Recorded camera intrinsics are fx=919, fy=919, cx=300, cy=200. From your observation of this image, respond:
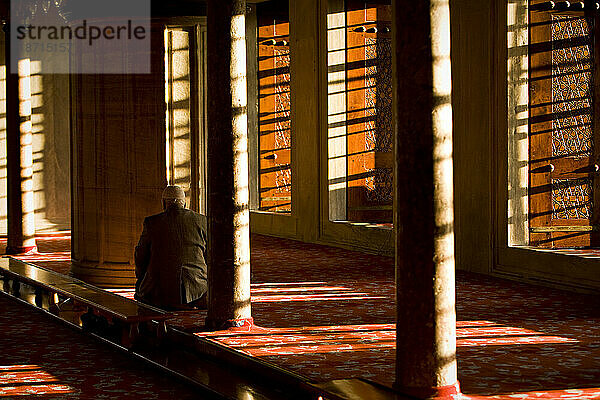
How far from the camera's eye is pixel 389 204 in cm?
1386

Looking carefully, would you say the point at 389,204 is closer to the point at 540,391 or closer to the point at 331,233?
the point at 331,233

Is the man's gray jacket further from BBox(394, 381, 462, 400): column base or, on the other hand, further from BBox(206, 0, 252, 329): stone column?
BBox(394, 381, 462, 400): column base

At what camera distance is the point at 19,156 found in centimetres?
1284

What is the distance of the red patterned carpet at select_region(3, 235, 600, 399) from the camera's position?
5754 millimetres

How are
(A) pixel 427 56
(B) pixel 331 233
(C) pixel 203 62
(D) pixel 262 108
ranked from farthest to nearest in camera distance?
1. (D) pixel 262 108
2. (C) pixel 203 62
3. (B) pixel 331 233
4. (A) pixel 427 56

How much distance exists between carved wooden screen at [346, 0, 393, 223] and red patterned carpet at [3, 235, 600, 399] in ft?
9.11

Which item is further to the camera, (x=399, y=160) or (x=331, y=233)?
(x=331, y=233)

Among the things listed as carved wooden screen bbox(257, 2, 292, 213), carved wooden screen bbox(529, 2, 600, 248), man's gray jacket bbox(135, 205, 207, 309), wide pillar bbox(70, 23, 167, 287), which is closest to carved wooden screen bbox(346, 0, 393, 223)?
carved wooden screen bbox(257, 2, 292, 213)

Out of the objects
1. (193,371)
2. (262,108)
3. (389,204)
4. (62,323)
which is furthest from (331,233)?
(193,371)

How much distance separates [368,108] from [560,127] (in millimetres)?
3941

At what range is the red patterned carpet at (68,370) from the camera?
5777mm

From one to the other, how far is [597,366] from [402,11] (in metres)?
2.76

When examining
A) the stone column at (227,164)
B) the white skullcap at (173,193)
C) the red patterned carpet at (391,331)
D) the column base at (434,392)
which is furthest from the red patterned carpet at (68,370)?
A: the column base at (434,392)

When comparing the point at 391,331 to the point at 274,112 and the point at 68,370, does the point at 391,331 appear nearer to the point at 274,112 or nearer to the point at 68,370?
the point at 68,370
